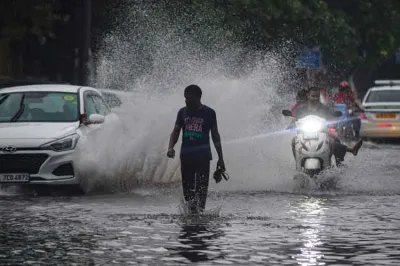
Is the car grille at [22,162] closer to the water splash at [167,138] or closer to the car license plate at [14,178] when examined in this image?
the car license plate at [14,178]

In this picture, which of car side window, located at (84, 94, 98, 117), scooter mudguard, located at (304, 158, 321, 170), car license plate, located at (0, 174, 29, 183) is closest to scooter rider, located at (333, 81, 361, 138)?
scooter mudguard, located at (304, 158, 321, 170)

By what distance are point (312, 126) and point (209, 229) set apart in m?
6.78

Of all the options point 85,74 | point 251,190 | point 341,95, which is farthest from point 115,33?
point 251,190

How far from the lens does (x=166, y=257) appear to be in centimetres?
1177

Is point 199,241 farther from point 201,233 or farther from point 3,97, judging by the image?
point 3,97

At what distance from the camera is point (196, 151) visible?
1562 cm

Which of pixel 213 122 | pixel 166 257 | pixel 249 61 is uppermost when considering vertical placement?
pixel 249 61

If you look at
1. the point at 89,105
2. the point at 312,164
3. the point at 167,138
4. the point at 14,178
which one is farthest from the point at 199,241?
the point at 167,138

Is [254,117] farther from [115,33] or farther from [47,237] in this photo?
[115,33]

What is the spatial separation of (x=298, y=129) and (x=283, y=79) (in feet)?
101

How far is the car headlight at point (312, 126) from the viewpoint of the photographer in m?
20.6

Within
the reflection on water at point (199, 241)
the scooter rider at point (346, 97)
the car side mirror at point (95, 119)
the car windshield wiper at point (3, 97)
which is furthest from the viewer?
the scooter rider at point (346, 97)

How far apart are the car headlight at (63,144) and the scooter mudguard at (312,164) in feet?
11.2

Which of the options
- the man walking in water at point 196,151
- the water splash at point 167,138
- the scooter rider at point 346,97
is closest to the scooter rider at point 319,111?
the water splash at point 167,138
